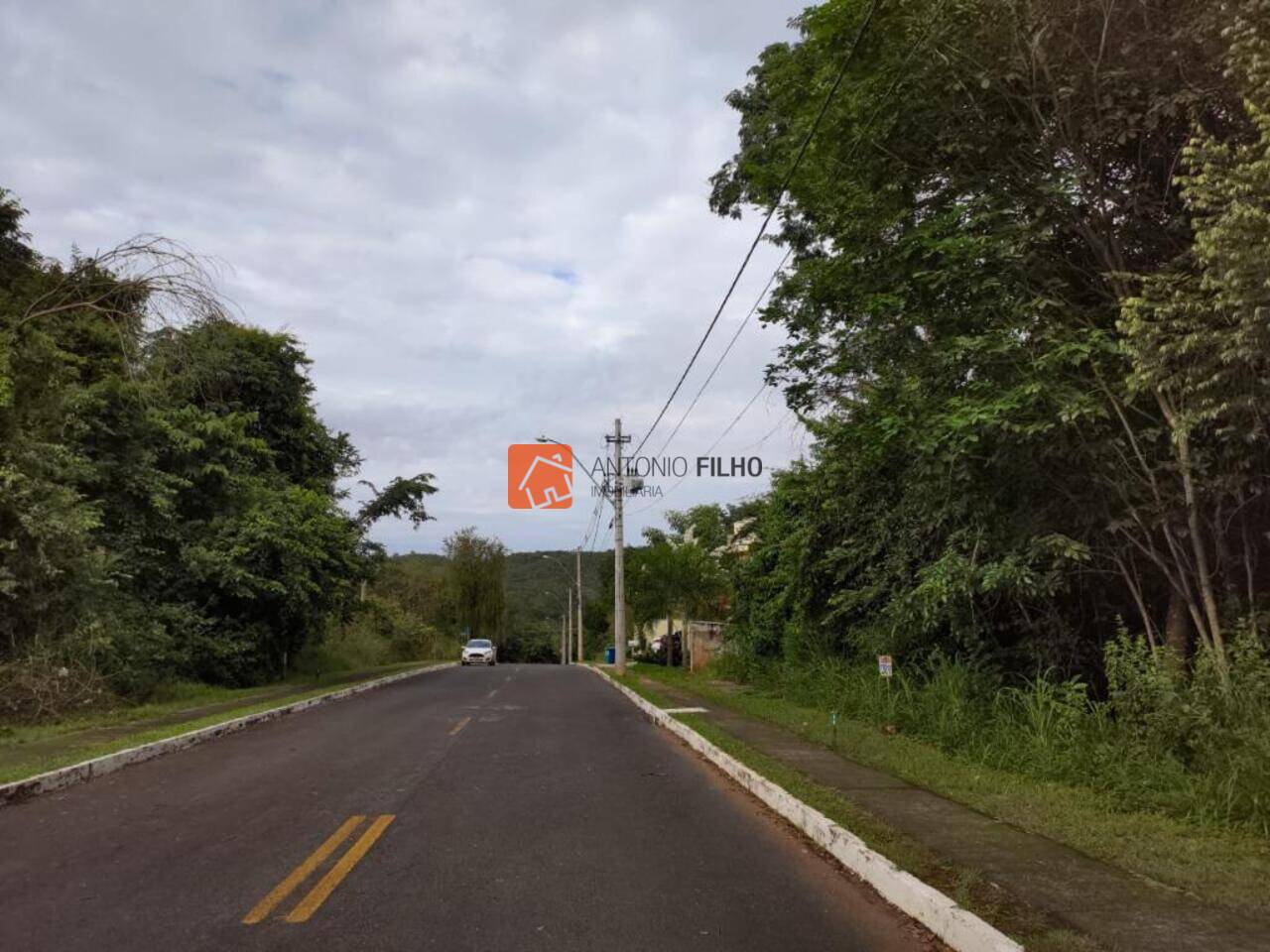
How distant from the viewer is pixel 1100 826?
6.91m

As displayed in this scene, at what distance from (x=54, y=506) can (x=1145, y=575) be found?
16650 mm

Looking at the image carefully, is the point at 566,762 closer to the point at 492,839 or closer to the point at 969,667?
the point at 492,839

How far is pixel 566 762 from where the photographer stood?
10.6 meters

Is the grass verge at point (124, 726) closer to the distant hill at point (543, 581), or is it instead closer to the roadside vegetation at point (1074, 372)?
the roadside vegetation at point (1074, 372)

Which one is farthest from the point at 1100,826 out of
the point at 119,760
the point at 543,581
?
the point at 543,581

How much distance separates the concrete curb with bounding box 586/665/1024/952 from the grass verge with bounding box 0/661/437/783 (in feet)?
24.2

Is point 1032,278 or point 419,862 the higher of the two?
point 1032,278

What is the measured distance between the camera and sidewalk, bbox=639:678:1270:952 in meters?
4.52

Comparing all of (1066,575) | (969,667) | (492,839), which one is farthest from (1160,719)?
(492,839)

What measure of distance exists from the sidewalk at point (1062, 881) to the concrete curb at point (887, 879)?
0.51 m

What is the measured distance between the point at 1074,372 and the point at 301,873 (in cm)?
881

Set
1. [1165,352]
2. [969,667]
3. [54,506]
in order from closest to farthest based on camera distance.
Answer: [1165,352]
[969,667]
[54,506]

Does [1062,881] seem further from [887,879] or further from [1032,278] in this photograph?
[1032,278]

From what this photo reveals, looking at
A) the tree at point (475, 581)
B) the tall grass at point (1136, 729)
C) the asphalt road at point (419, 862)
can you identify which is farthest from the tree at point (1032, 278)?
the tree at point (475, 581)
